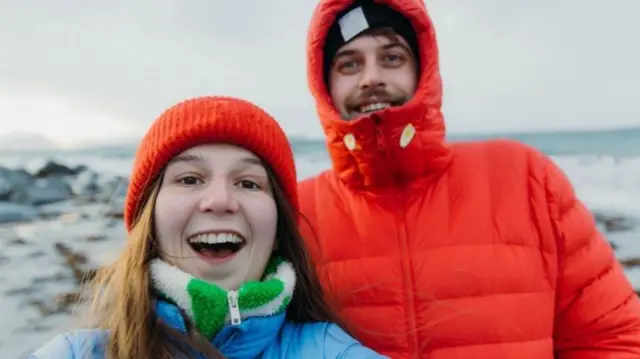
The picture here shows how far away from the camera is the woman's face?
213 centimetres

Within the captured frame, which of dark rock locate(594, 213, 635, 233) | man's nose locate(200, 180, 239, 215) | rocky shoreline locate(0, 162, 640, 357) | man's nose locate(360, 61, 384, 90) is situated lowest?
dark rock locate(594, 213, 635, 233)

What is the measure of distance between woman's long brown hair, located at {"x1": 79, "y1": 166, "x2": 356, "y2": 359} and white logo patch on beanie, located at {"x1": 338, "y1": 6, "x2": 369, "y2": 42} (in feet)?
2.41


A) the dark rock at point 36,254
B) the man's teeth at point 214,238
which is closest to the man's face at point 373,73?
the man's teeth at point 214,238

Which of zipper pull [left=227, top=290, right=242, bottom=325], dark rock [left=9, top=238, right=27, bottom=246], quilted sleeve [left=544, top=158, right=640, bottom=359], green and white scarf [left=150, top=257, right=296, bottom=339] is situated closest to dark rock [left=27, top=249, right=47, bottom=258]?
dark rock [left=9, top=238, right=27, bottom=246]

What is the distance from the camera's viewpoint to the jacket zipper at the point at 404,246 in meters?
2.56

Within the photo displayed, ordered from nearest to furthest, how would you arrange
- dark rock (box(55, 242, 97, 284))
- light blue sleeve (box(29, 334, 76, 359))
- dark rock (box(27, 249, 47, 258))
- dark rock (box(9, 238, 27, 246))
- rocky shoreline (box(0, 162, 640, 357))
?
light blue sleeve (box(29, 334, 76, 359))
rocky shoreline (box(0, 162, 640, 357))
dark rock (box(55, 242, 97, 284))
dark rock (box(27, 249, 47, 258))
dark rock (box(9, 238, 27, 246))

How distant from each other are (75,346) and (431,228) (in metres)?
1.34

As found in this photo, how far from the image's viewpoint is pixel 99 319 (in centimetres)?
237

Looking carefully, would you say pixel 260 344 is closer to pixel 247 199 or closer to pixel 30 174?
pixel 247 199

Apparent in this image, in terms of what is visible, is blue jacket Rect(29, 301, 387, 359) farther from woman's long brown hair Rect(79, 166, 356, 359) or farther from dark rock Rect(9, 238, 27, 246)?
dark rock Rect(9, 238, 27, 246)

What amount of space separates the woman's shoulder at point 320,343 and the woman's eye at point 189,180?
57cm

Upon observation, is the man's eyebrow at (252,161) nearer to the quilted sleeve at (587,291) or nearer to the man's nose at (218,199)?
the man's nose at (218,199)

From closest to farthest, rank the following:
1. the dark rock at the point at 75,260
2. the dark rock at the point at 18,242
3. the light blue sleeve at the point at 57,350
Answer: the light blue sleeve at the point at 57,350
the dark rock at the point at 75,260
the dark rock at the point at 18,242

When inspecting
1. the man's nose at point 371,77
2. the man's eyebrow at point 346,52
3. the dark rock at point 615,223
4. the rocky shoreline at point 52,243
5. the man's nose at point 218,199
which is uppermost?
the man's eyebrow at point 346,52
